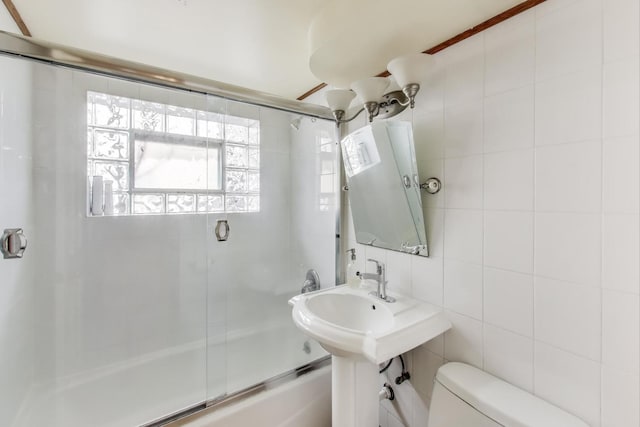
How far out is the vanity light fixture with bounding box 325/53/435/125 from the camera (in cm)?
103

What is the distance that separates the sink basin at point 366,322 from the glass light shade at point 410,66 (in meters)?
0.95

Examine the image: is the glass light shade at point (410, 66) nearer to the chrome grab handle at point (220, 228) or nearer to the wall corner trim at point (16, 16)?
the chrome grab handle at point (220, 228)

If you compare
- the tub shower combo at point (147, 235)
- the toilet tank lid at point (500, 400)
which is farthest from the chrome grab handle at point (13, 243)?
the toilet tank lid at point (500, 400)

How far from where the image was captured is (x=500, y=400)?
0.87 metres

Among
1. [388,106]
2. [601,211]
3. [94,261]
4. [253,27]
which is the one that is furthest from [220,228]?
[601,211]

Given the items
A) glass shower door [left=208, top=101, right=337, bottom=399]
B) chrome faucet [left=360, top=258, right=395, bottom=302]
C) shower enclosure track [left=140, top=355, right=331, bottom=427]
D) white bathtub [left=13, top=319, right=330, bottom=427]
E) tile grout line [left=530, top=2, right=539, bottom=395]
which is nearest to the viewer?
tile grout line [left=530, top=2, right=539, bottom=395]

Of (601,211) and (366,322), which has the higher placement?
(601,211)

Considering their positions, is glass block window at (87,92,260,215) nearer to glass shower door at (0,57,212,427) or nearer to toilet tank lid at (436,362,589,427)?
glass shower door at (0,57,212,427)

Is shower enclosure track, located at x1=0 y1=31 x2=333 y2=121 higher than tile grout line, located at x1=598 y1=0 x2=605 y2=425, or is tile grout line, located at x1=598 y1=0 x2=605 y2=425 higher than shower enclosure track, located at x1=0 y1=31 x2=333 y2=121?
shower enclosure track, located at x1=0 y1=31 x2=333 y2=121

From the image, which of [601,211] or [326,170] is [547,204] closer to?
[601,211]

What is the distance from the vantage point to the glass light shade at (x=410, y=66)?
1015 mm

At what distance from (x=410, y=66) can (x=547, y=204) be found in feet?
2.25

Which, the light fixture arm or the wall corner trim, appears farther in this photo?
the light fixture arm

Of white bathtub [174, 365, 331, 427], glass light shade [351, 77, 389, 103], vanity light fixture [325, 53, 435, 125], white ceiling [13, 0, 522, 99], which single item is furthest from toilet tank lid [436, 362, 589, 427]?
white ceiling [13, 0, 522, 99]
